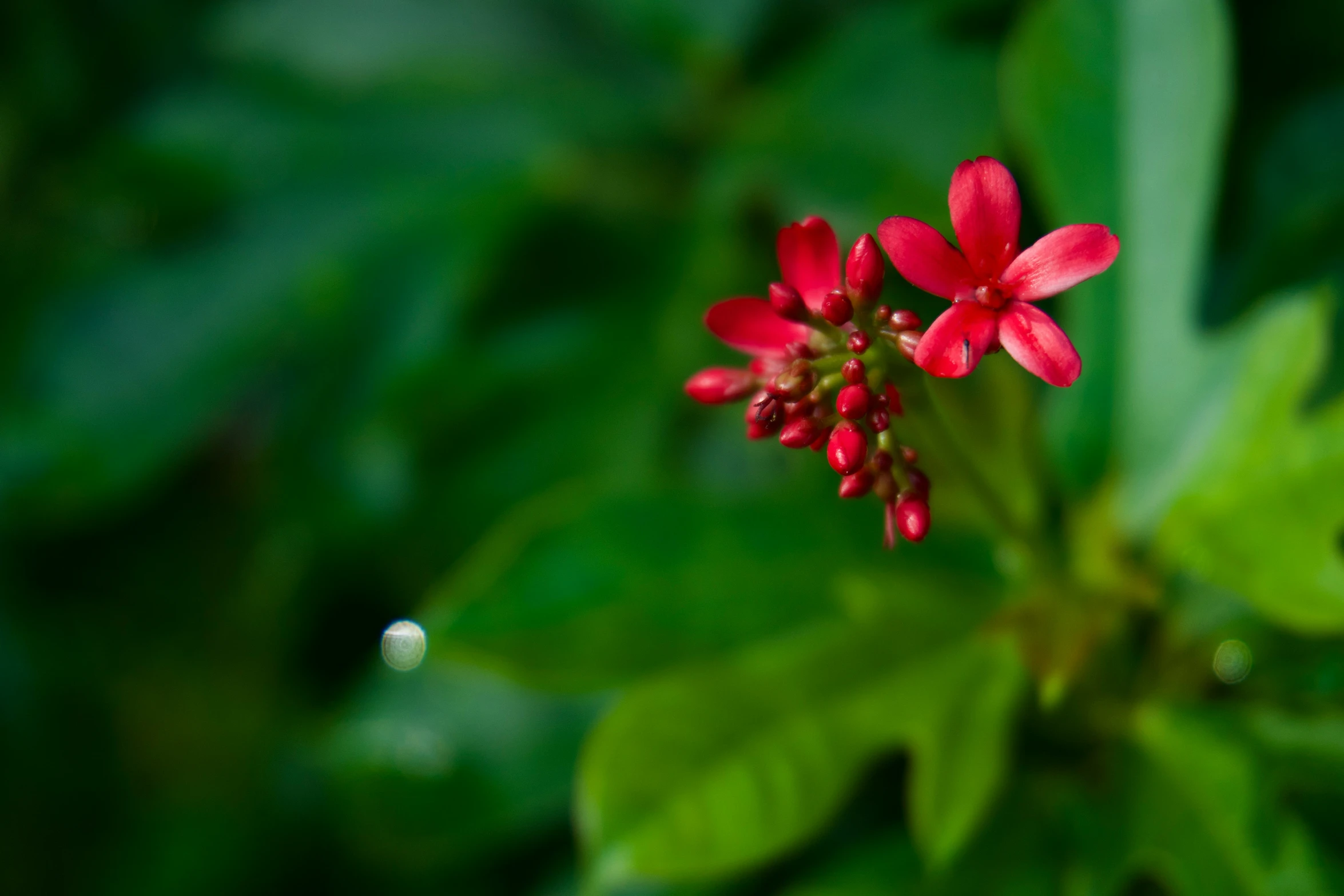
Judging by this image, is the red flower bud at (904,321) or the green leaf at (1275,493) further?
the green leaf at (1275,493)

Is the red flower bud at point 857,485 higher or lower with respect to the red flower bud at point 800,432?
lower

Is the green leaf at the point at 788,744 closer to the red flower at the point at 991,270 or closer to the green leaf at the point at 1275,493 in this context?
the green leaf at the point at 1275,493

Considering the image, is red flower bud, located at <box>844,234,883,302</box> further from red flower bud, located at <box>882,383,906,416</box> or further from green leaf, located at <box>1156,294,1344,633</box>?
green leaf, located at <box>1156,294,1344,633</box>

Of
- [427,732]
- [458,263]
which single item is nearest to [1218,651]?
[427,732]

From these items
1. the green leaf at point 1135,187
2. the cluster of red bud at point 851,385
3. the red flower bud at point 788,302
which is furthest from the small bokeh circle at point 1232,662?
the red flower bud at point 788,302

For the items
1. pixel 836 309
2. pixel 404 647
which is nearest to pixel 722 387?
pixel 836 309

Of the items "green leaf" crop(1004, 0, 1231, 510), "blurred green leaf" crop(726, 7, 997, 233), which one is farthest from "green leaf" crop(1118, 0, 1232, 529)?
"blurred green leaf" crop(726, 7, 997, 233)

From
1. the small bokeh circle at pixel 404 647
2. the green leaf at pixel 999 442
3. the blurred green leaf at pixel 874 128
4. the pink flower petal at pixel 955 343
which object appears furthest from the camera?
the small bokeh circle at pixel 404 647
